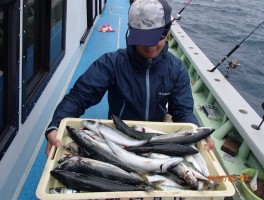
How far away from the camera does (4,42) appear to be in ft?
6.60

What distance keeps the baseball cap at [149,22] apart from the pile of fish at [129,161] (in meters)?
0.55

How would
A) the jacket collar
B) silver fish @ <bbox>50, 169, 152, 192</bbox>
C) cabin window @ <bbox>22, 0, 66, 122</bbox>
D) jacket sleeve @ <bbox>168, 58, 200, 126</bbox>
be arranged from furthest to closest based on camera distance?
cabin window @ <bbox>22, 0, 66, 122</bbox> < jacket sleeve @ <bbox>168, 58, 200, 126</bbox> < the jacket collar < silver fish @ <bbox>50, 169, 152, 192</bbox>

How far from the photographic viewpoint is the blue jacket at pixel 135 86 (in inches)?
81.1

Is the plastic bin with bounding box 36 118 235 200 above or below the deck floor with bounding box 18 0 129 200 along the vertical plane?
above

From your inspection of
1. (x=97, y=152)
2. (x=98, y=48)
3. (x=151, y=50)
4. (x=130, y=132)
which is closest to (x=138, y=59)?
(x=151, y=50)

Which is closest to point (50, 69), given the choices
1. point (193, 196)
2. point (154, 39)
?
point (154, 39)

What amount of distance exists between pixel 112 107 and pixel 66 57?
231 centimetres

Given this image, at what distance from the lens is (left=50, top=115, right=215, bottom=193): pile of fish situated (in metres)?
1.38

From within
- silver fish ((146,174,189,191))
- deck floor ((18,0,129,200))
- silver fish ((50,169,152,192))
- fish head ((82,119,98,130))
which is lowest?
deck floor ((18,0,129,200))

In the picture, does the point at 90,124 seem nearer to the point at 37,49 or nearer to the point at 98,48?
the point at 37,49

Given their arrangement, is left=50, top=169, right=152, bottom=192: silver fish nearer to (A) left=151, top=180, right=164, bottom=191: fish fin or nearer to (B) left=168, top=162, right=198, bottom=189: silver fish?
(A) left=151, top=180, right=164, bottom=191: fish fin

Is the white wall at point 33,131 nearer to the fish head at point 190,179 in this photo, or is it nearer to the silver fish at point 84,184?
the silver fish at point 84,184

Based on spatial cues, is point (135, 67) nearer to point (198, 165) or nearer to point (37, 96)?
point (198, 165)

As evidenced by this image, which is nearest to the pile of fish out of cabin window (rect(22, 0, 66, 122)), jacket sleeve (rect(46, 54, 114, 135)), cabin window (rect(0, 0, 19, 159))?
jacket sleeve (rect(46, 54, 114, 135))
